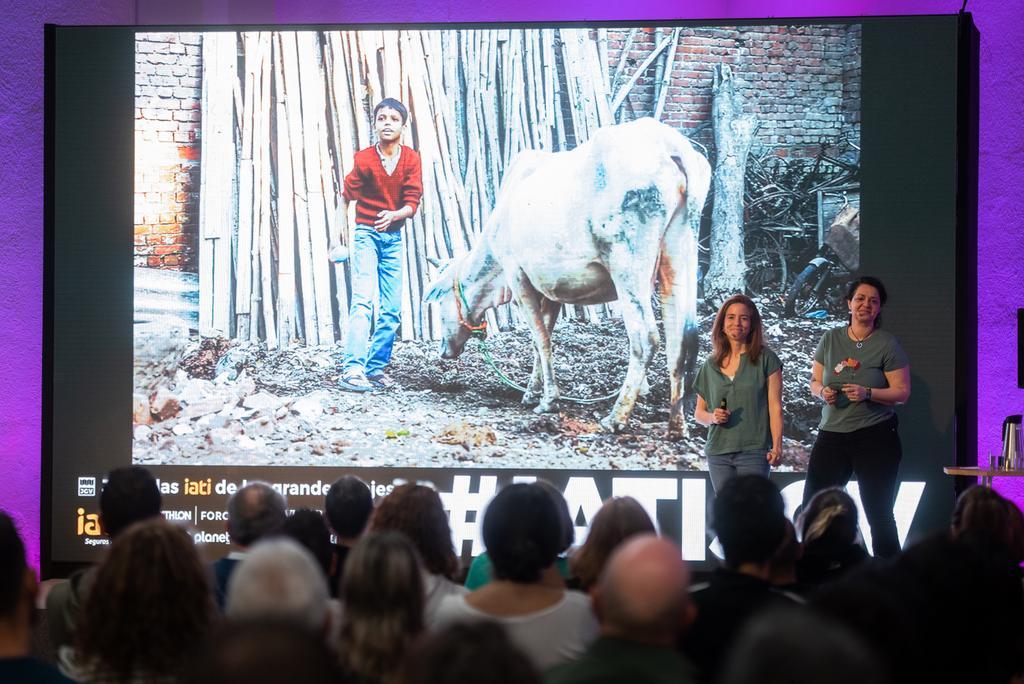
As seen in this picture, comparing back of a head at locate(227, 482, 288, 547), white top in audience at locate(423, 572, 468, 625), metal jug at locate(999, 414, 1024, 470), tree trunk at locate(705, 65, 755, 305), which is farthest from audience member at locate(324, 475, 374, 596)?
metal jug at locate(999, 414, 1024, 470)

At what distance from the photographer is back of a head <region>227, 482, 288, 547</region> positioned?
3094mm

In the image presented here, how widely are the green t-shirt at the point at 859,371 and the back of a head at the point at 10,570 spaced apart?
364 cm

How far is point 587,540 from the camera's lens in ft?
9.96

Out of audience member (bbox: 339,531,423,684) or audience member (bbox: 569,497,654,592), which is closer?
audience member (bbox: 339,531,423,684)

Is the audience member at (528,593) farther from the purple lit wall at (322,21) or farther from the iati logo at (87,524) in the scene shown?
the purple lit wall at (322,21)

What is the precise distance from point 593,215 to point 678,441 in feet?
4.04

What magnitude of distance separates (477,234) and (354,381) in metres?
0.99

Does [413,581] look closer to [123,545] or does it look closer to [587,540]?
[123,545]

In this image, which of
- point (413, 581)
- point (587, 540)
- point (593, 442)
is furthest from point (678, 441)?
point (413, 581)

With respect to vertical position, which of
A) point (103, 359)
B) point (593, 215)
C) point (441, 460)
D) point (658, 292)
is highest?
point (593, 215)

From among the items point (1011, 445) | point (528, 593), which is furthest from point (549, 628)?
point (1011, 445)

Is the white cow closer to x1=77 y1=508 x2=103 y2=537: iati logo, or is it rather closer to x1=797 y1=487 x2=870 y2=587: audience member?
x1=77 y1=508 x2=103 y2=537: iati logo

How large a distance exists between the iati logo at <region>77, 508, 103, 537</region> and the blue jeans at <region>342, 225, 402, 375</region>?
1524 millimetres

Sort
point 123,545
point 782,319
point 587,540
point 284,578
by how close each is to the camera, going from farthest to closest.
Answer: point 782,319
point 587,540
point 123,545
point 284,578
